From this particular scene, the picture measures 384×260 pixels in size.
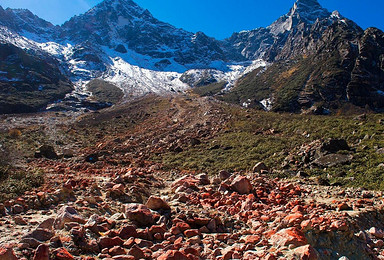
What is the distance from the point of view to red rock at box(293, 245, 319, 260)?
4.49 m

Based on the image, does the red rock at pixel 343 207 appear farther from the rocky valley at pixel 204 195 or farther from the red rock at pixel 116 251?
the red rock at pixel 116 251

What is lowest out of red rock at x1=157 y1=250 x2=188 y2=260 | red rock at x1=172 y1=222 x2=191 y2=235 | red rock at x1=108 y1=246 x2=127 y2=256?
red rock at x1=108 y1=246 x2=127 y2=256

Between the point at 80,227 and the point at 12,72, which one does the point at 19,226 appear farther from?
the point at 12,72

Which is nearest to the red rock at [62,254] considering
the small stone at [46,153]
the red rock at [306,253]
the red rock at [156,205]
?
the red rock at [156,205]

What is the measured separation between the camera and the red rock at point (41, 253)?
3.85 metres

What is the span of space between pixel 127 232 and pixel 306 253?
3565mm

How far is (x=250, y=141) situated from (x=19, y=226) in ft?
61.1

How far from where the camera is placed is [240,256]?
4.69 metres

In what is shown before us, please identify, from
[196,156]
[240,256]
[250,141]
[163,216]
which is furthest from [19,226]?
[250,141]

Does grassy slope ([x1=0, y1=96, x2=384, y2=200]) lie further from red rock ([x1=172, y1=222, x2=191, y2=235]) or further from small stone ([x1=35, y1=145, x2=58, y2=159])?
red rock ([x1=172, y1=222, x2=191, y2=235])

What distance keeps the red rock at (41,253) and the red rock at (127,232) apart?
5.37 ft

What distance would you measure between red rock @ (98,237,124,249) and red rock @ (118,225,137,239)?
361mm

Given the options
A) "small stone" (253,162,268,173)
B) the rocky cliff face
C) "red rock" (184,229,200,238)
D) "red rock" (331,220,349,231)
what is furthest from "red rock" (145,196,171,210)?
the rocky cliff face

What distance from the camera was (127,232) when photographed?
5.46 m
